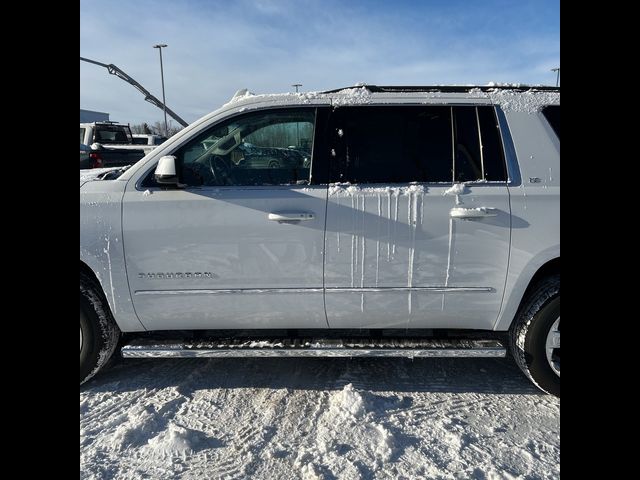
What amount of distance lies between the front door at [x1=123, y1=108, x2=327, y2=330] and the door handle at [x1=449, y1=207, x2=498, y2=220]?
0.86 meters

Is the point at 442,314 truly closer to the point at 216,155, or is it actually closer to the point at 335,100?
the point at 335,100

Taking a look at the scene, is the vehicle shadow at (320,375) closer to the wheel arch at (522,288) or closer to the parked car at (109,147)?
the wheel arch at (522,288)

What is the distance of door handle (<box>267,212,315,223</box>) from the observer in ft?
8.67

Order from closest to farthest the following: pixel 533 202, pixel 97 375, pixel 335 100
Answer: pixel 533 202 → pixel 335 100 → pixel 97 375

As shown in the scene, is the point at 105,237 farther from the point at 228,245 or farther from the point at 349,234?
the point at 349,234

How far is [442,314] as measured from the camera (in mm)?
2768

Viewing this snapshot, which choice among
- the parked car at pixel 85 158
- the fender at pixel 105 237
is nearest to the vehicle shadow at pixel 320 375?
the fender at pixel 105 237

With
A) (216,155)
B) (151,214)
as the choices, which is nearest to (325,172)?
(216,155)

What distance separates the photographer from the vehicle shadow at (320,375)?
2943 millimetres

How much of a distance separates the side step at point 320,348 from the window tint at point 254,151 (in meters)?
1.14

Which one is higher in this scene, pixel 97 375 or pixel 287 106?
pixel 287 106

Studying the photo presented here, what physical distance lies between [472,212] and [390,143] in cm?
72

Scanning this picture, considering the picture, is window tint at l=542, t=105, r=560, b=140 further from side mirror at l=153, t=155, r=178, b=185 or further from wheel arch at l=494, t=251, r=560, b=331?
side mirror at l=153, t=155, r=178, b=185
